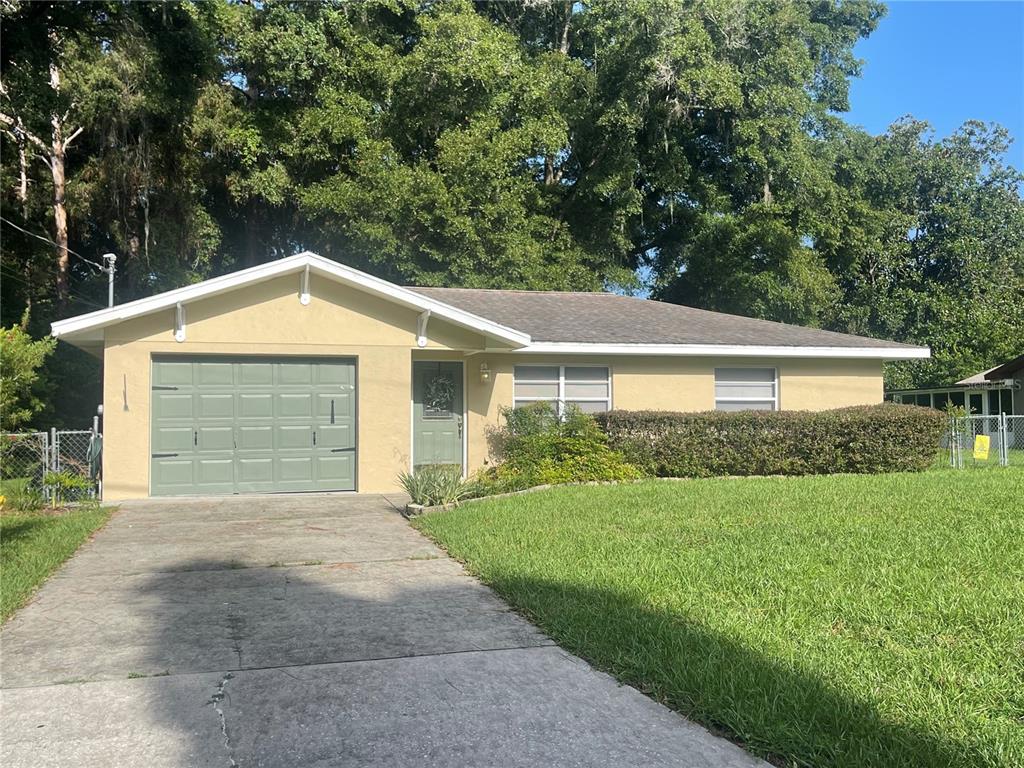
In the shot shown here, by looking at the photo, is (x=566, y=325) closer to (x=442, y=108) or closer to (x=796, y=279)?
(x=442, y=108)

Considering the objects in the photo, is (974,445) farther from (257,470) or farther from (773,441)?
(257,470)

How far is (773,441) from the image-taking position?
13867 mm

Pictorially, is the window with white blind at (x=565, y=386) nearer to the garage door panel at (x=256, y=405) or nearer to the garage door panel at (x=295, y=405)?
the garage door panel at (x=295, y=405)

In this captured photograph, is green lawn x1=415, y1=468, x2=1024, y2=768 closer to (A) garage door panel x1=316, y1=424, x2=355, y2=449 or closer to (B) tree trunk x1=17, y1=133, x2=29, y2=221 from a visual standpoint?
(A) garage door panel x1=316, y1=424, x2=355, y2=449

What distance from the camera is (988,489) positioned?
443 inches

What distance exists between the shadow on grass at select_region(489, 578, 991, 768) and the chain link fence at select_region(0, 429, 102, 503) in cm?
881

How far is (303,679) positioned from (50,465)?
9591 millimetres

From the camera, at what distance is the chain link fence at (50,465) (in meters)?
11.5

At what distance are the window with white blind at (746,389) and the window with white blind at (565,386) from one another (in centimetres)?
237

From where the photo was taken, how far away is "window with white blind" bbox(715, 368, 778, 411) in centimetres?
1567

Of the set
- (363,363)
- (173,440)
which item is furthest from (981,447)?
(173,440)

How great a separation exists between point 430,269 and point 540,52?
10492 mm

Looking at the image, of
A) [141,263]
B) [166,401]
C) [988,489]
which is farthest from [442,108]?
[988,489]

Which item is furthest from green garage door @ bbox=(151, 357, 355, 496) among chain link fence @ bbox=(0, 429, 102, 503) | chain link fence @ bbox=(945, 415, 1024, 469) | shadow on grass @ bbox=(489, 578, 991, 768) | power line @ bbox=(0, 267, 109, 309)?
power line @ bbox=(0, 267, 109, 309)
